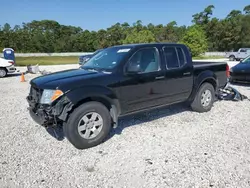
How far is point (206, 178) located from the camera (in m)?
2.87

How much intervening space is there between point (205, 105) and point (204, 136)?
1.67 meters

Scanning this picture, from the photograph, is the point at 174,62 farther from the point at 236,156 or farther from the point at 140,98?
the point at 236,156

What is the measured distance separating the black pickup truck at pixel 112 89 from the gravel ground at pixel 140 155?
1.44 feet

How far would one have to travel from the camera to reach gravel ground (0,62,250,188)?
113 inches

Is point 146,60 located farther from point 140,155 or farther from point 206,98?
point 206,98

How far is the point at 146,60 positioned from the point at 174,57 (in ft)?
2.66

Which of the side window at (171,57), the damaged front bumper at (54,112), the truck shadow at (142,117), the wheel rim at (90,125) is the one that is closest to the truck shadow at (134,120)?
the truck shadow at (142,117)

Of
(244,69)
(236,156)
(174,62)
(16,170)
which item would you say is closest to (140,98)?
(174,62)

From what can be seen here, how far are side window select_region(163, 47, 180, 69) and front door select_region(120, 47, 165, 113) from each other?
26cm

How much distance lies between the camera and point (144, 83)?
4.33 m

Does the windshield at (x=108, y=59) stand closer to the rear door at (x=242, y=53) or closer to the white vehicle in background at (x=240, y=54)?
the white vehicle in background at (x=240, y=54)

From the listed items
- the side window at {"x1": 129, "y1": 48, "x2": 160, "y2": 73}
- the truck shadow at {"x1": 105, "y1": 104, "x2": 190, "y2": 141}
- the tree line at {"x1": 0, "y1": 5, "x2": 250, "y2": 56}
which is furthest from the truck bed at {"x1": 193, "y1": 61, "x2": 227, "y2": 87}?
the tree line at {"x1": 0, "y1": 5, "x2": 250, "y2": 56}

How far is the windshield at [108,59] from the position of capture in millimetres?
4242

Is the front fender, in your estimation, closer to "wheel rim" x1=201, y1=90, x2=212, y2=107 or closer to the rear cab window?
the rear cab window
